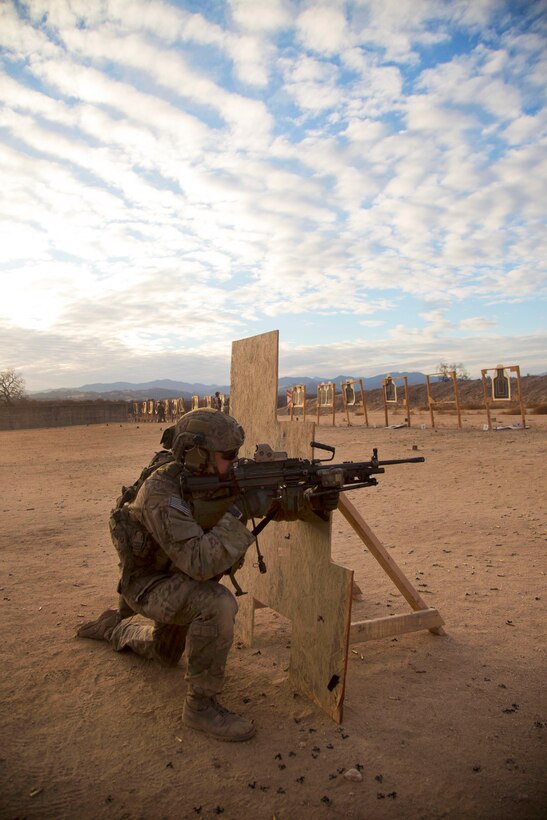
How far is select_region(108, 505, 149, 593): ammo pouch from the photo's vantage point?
10.8ft

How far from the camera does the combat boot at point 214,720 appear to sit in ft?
9.67

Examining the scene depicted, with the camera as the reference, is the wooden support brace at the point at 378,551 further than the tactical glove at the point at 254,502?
Yes

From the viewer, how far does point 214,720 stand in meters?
2.99

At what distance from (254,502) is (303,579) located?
2.08 feet

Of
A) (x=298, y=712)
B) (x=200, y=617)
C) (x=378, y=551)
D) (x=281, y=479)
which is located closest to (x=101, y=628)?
(x=200, y=617)

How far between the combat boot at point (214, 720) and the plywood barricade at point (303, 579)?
0.50m

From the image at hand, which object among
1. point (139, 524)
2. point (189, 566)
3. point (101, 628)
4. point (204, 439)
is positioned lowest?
point (101, 628)

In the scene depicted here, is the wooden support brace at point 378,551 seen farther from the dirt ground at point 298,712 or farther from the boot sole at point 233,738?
the boot sole at point 233,738

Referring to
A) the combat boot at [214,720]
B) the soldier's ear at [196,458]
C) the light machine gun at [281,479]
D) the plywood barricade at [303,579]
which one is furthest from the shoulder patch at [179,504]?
the combat boot at [214,720]

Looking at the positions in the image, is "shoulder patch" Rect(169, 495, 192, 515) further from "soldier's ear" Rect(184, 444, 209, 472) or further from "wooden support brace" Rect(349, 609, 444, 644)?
"wooden support brace" Rect(349, 609, 444, 644)

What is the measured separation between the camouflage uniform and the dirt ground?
0.44 metres

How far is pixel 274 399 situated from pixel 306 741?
2.03m

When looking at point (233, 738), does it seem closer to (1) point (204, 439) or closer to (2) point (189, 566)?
(2) point (189, 566)

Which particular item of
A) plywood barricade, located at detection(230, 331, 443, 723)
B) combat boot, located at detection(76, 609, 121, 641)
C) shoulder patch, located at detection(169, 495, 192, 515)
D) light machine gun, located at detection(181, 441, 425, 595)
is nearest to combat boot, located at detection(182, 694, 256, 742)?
plywood barricade, located at detection(230, 331, 443, 723)
